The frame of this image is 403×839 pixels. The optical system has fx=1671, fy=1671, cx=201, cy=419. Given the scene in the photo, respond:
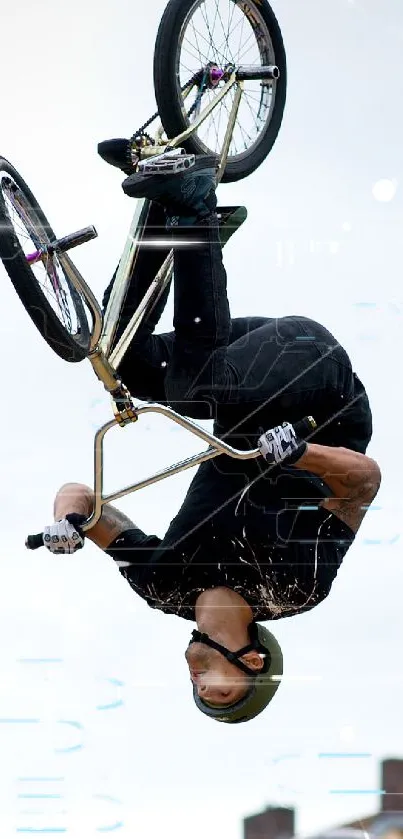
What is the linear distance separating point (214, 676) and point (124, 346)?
1424mm

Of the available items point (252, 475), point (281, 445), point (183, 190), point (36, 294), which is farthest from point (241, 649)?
point (183, 190)

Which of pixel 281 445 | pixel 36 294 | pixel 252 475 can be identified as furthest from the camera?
pixel 252 475

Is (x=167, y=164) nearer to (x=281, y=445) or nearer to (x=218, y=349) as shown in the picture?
(x=218, y=349)

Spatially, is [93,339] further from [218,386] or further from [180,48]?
[180,48]

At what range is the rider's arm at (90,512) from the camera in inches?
261

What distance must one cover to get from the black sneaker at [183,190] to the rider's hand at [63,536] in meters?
1.22

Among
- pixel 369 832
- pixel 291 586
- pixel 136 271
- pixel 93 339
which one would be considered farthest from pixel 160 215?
pixel 369 832

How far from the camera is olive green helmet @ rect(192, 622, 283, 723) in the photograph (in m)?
6.85

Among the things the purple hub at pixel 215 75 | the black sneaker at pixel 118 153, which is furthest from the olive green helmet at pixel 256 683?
the purple hub at pixel 215 75

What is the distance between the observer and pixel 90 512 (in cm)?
670

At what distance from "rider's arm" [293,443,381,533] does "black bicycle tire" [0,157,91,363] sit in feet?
3.09

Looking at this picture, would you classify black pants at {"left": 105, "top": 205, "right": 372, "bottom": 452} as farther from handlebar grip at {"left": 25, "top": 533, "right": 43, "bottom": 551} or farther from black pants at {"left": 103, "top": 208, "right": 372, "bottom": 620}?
handlebar grip at {"left": 25, "top": 533, "right": 43, "bottom": 551}

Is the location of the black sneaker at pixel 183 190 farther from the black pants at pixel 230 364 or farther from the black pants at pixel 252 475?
the black pants at pixel 252 475

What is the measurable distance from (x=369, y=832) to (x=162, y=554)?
169 centimetres
